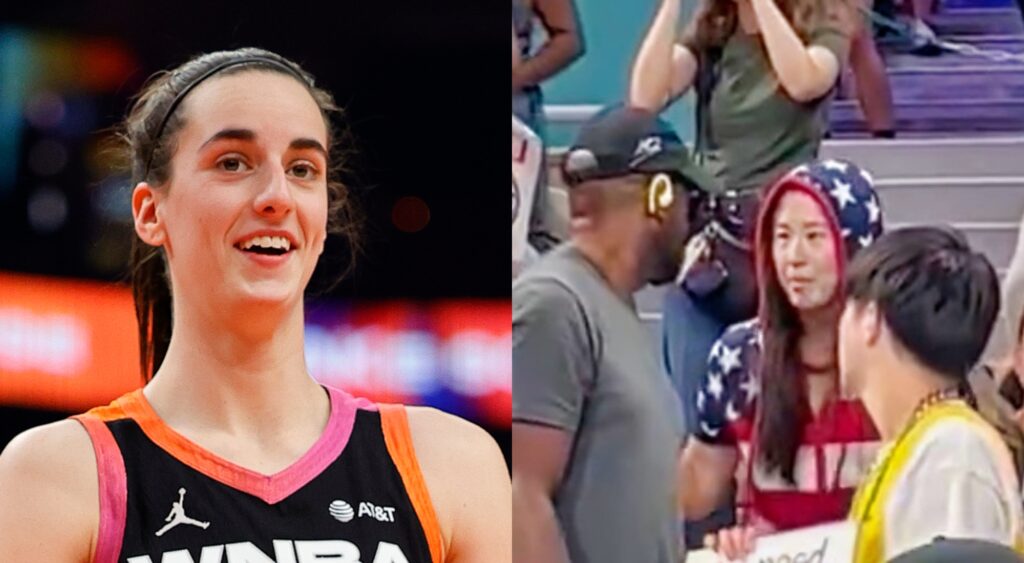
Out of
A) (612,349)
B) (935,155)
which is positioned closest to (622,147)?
(612,349)

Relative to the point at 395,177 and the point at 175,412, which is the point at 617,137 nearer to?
the point at 395,177

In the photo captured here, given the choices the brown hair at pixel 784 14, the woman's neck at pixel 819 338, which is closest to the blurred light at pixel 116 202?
the brown hair at pixel 784 14

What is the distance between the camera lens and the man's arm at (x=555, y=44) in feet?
9.93

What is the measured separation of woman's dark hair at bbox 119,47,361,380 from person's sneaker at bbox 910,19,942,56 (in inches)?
48.8

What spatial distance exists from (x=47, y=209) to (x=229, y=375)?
450 mm

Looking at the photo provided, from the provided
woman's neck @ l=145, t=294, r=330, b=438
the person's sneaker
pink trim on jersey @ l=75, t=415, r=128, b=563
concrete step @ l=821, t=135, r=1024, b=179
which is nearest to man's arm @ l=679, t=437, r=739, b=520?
concrete step @ l=821, t=135, r=1024, b=179

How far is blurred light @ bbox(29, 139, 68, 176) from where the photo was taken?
2.80 m

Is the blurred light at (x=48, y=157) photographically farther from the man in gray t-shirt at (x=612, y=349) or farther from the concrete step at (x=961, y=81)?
the concrete step at (x=961, y=81)

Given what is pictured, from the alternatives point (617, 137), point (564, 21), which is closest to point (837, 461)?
point (617, 137)

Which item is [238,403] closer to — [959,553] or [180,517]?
[180,517]

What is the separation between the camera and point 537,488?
3.02 metres

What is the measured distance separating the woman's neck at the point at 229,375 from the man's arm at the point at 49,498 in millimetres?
177

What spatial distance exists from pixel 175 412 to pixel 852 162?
4.63 ft

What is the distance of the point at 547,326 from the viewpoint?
3041 millimetres
